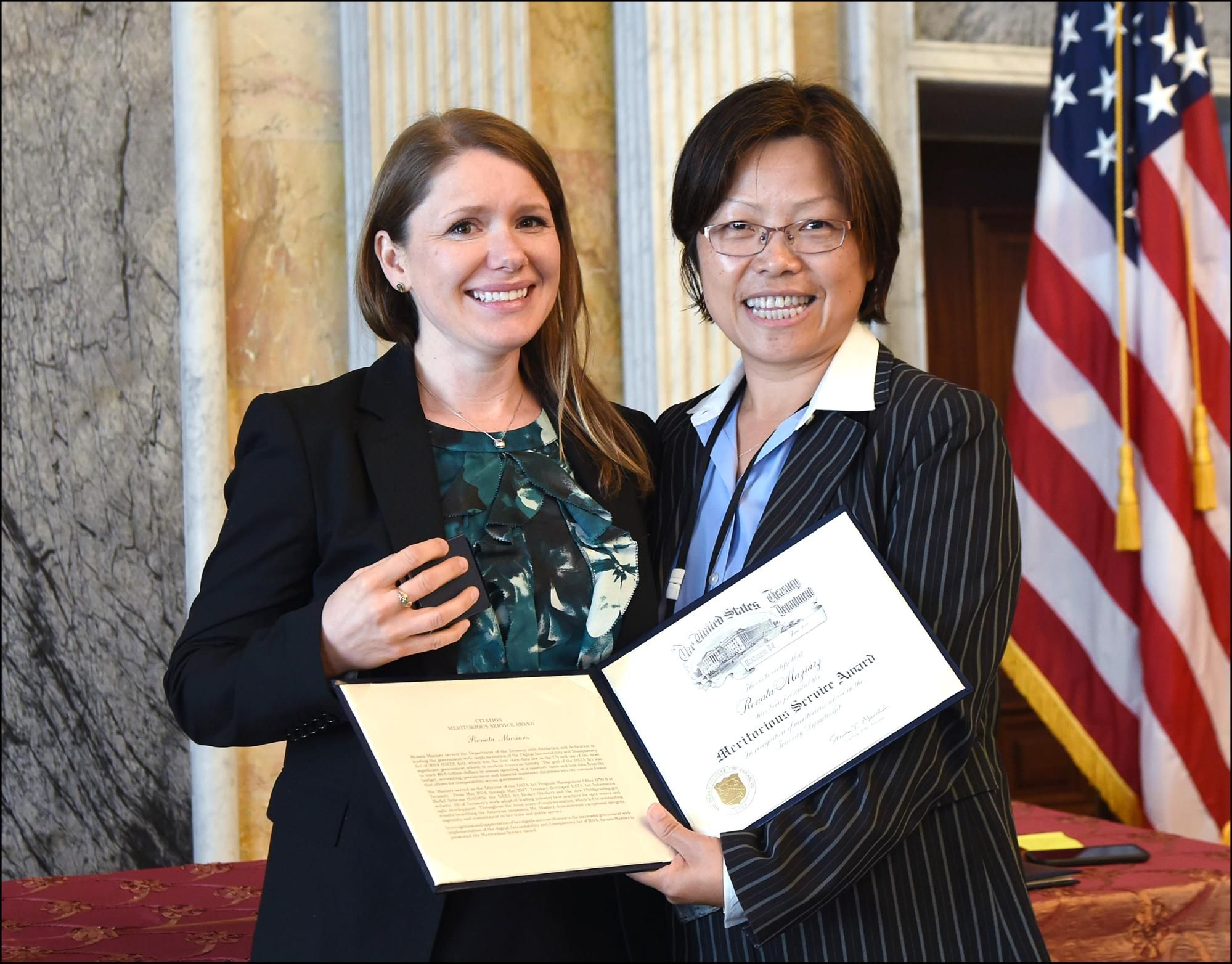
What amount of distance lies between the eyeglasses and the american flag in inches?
98.5

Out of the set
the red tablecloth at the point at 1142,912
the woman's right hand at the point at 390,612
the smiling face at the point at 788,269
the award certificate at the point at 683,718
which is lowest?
the red tablecloth at the point at 1142,912

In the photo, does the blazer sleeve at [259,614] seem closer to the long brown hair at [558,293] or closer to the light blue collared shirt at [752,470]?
the long brown hair at [558,293]

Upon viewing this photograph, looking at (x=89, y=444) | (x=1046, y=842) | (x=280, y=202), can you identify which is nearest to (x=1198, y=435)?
(x=1046, y=842)

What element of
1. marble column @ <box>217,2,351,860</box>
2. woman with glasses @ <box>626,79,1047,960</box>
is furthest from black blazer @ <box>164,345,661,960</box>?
marble column @ <box>217,2,351,860</box>

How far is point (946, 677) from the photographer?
1690mm

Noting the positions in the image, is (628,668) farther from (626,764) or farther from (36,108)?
(36,108)

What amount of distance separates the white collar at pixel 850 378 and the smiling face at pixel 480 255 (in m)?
0.45

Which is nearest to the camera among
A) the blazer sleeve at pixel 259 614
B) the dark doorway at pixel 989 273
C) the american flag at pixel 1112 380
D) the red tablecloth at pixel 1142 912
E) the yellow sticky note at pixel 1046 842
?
the blazer sleeve at pixel 259 614

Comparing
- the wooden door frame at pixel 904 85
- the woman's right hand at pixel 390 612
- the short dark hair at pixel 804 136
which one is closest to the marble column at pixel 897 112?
the wooden door frame at pixel 904 85

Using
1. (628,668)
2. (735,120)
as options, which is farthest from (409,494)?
(735,120)

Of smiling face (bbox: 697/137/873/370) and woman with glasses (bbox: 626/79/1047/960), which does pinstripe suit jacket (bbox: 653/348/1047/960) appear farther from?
smiling face (bbox: 697/137/873/370)

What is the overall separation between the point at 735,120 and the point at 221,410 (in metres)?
2.27

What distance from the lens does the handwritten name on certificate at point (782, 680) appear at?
1.73 m

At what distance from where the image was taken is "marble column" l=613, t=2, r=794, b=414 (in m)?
4.28
